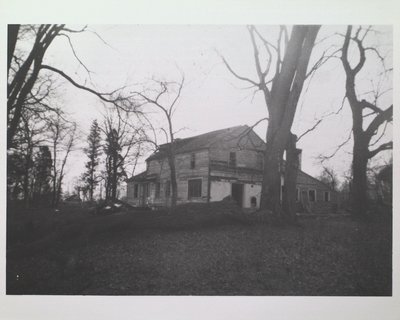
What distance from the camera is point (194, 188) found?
10.7m

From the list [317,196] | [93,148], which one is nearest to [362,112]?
[93,148]

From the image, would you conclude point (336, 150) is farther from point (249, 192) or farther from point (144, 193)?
point (144, 193)

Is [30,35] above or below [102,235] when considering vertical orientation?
above

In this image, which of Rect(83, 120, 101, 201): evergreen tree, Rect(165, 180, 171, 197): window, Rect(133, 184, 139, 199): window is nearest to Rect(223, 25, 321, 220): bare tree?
Rect(83, 120, 101, 201): evergreen tree

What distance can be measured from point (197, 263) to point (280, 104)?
11.0 ft

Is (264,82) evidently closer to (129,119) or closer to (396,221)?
(129,119)

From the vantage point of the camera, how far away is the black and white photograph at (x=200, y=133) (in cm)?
421

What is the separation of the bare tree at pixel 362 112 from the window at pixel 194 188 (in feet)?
19.5

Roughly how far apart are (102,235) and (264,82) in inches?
157

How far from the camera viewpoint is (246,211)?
5996 millimetres

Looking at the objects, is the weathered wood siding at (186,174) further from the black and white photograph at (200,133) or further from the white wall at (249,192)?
the black and white photograph at (200,133)

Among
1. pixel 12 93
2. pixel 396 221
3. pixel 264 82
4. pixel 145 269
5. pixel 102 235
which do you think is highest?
pixel 264 82

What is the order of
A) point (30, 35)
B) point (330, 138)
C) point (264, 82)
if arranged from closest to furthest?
1. point (30, 35)
2. point (330, 138)
3. point (264, 82)
